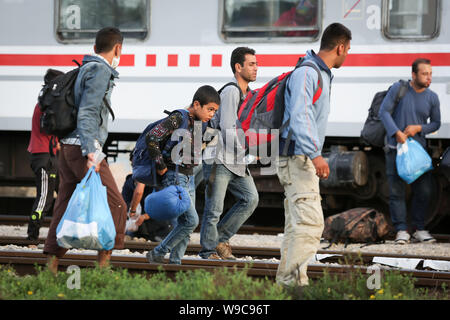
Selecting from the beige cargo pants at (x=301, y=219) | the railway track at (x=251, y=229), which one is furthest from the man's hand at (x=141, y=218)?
the beige cargo pants at (x=301, y=219)

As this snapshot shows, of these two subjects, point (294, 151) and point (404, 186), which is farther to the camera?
point (404, 186)

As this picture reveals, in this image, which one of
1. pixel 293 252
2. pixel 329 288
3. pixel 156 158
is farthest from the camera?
pixel 156 158

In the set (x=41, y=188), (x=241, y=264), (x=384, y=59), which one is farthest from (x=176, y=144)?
(x=384, y=59)

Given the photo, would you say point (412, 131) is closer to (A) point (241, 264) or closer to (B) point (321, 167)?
(A) point (241, 264)

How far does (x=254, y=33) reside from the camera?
8.70 meters

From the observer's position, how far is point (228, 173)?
20.9 ft

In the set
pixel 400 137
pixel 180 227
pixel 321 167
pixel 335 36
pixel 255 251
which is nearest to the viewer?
pixel 321 167

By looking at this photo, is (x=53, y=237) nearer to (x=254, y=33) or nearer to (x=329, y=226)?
(x=329, y=226)

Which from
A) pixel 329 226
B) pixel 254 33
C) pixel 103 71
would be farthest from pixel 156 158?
pixel 254 33

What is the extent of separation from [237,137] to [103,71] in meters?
1.72

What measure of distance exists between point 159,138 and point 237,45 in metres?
3.49

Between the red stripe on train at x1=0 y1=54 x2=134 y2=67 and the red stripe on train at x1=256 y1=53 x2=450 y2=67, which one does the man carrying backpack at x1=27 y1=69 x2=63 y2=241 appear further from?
the red stripe on train at x1=256 y1=53 x2=450 y2=67

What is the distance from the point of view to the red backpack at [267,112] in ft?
15.4

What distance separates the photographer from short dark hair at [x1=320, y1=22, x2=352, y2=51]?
479 cm
